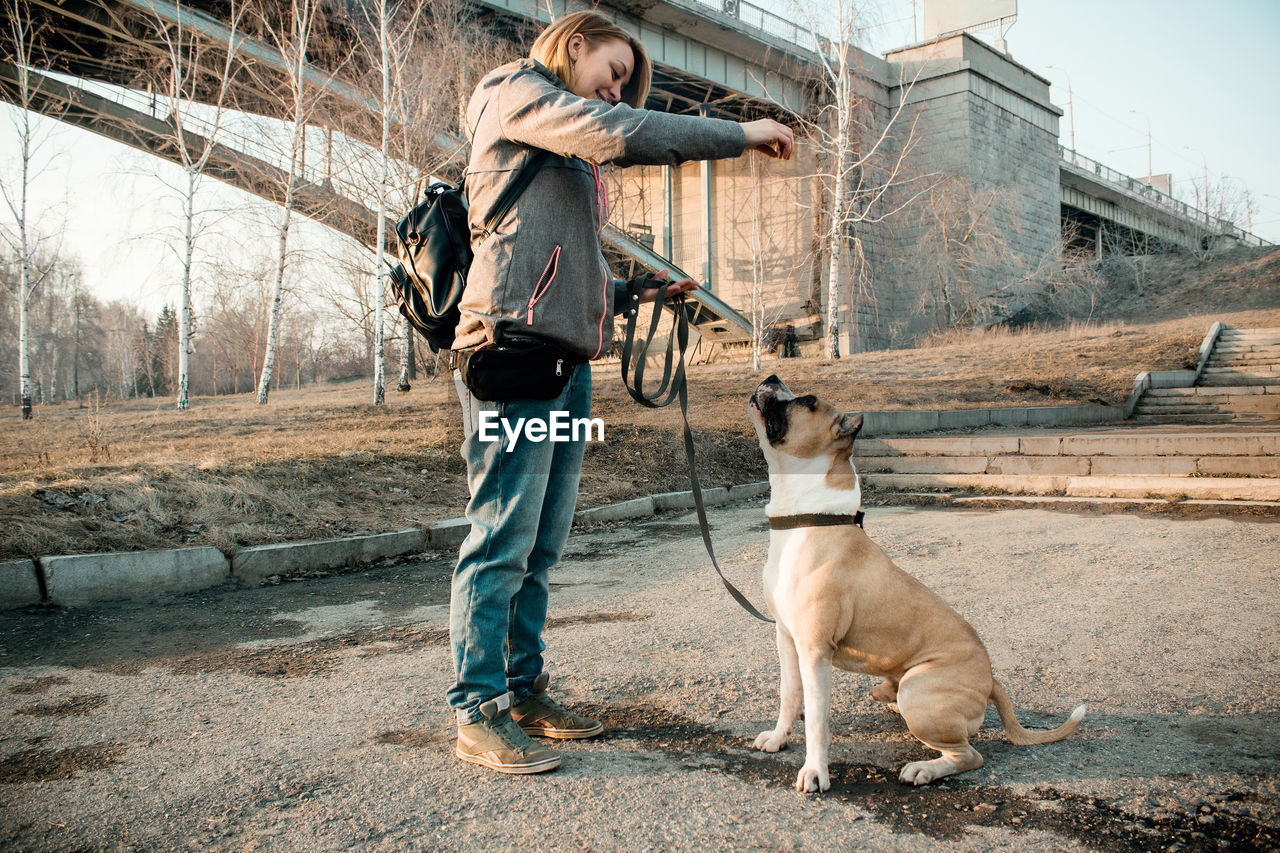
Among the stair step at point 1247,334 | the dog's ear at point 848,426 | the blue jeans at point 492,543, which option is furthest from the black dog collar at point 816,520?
the stair step at point 1247,334

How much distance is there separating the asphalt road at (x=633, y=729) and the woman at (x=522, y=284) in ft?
0.86

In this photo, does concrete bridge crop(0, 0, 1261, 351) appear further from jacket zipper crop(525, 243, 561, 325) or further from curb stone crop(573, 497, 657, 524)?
jacket zipper crop(525, 243, 561, 325)

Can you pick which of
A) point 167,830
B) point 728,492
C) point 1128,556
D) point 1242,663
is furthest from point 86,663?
point 728,492

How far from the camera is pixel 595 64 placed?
2455mm

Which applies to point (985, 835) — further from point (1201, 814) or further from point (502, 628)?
point (502, 628)

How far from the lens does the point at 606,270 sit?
2.62m

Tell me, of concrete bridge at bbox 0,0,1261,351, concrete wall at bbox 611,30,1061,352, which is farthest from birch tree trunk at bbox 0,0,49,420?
concrete wall at bbox 611,30,1061,352

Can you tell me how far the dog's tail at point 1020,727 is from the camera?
7.93 feet

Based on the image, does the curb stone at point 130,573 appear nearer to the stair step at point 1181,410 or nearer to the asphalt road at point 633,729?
the asphalt road at point 633,729

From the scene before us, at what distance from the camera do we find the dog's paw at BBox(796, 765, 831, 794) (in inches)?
86.9

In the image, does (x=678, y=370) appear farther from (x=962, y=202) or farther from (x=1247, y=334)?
(x=962, y=202)

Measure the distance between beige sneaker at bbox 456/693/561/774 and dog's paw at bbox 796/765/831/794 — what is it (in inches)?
28.5

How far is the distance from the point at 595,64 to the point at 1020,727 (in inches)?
98.5

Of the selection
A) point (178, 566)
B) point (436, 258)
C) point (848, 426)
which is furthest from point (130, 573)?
point (848, 426)
